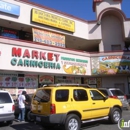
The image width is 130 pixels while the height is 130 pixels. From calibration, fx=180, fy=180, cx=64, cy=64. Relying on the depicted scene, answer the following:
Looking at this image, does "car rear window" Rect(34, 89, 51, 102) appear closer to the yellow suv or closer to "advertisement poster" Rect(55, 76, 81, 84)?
the yellow suv

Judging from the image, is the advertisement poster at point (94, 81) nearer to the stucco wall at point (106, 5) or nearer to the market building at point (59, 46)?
the market building at point (59, 46)

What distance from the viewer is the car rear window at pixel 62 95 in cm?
731

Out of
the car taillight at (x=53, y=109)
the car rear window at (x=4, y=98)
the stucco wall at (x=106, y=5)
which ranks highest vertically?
the stucco wall at (x=106, y=5)

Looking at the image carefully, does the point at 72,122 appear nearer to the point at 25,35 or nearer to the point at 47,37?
the point at 47,37

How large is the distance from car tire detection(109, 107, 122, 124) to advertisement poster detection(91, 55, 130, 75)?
1011cm

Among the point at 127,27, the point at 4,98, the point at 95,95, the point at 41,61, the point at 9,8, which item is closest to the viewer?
the point at 95,95

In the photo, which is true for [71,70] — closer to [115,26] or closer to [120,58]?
[120,58]

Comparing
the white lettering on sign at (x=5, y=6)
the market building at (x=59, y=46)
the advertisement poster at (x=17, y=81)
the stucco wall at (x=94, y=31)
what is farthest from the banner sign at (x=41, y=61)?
the white lettering on sign at (x=5, y=6)

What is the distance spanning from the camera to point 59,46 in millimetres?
20125

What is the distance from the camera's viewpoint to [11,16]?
1692 centimetres

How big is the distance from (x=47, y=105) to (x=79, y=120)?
1578 mm

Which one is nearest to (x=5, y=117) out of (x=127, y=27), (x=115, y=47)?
(x=115, y=47)

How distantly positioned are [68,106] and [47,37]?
12862 mm

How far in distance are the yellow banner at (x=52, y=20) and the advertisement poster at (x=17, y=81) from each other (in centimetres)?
589
